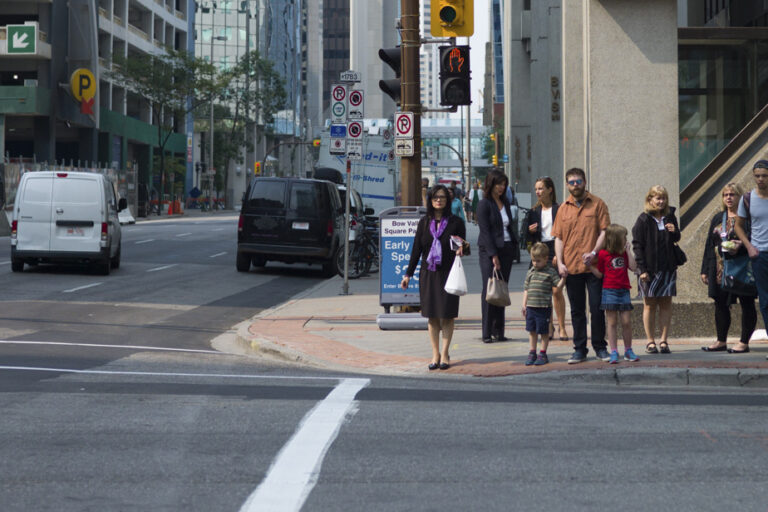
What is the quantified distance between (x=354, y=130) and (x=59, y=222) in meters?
7.26

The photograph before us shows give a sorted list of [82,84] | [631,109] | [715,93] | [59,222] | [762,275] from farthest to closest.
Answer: [82,84], [59,222], [715,93], [631,109], [762,275]

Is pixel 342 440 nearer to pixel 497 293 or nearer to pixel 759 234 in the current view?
pixel 497 293

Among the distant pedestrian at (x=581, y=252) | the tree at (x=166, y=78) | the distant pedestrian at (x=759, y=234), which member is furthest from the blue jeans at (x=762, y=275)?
the tree at (x=166, y=78)

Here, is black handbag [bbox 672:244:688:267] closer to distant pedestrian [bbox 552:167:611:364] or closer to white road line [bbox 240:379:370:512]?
distant pedestrian [bbox 552:167:611:364]

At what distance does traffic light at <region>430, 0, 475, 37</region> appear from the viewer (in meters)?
13.7

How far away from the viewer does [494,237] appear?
12.2m

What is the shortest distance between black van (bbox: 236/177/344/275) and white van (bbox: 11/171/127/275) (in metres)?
3.08

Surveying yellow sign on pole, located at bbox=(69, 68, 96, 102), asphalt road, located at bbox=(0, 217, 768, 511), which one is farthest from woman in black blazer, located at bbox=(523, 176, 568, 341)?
yellow sign on pole, located at bbox=(69, 68, 96, 102)

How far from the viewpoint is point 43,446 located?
6738mm

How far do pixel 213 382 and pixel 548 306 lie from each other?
3.37m

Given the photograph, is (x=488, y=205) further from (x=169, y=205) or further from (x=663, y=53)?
(x=169, y=205)

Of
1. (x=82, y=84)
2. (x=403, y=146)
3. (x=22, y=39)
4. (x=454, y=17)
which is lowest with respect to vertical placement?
(x=403, y=146)

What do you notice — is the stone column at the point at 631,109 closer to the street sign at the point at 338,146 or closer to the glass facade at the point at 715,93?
the glass facade at the point at 715,93

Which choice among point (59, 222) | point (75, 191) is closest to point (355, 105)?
point (75, 191)
